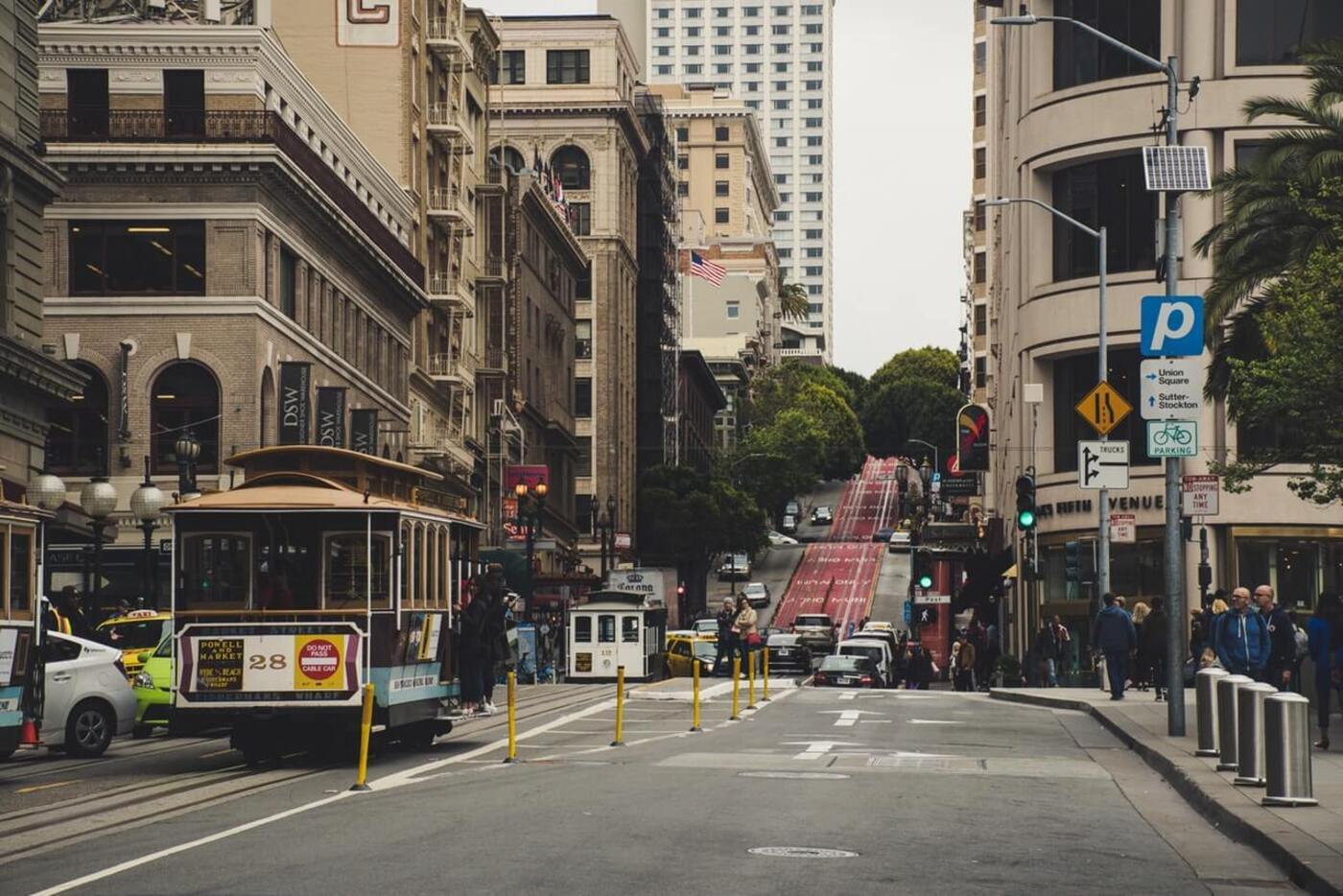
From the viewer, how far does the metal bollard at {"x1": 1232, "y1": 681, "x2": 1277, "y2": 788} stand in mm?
17453

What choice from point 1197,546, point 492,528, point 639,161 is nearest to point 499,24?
point 639,161

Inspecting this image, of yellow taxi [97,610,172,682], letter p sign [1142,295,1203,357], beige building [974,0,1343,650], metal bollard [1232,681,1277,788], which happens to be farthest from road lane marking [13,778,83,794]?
beige building [974,0,1343,650]

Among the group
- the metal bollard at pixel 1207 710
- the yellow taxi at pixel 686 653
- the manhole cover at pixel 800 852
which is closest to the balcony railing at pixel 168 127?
the yellow taxi at pixel 686 653

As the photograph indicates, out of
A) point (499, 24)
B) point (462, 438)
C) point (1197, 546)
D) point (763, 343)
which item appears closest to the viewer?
point (1197, 546)

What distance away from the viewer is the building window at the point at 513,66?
11431 centimetres

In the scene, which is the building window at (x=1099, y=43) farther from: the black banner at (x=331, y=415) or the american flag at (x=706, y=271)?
the american flag at (x=706, y=271)

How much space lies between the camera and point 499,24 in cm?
11288

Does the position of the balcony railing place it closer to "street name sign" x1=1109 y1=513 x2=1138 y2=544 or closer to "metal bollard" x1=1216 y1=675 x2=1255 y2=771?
"street name sign" x1=1109 y1=513 x2=1138 y2=544

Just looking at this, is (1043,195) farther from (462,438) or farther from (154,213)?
(462,438)

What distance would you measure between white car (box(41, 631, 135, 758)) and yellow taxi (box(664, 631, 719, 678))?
36.7 metres

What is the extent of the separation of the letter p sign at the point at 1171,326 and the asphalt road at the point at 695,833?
471cm

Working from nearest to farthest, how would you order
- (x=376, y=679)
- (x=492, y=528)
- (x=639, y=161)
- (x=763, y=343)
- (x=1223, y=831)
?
(x=1223, y=831) < (x=376, y=679) < (x=492, y=528) < (x=639, y=161) < (x=763, y=343)

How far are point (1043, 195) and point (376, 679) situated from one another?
36.3 m

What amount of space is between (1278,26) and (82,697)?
3675cm
